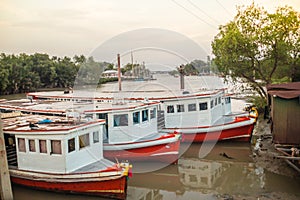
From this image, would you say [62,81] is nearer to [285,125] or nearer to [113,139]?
[113,139]

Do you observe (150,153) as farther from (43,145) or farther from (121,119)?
(43,145)

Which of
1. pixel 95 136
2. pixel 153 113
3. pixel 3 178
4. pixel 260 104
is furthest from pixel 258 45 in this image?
pixel 3 178

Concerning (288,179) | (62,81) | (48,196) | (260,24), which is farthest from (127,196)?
(62,81)

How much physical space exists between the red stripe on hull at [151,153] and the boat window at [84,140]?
2.49 m

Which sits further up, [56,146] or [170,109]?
[170,109]

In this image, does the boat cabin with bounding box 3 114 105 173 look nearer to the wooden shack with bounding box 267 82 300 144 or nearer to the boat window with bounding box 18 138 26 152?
the boat window with bounding box 18 138 26 152

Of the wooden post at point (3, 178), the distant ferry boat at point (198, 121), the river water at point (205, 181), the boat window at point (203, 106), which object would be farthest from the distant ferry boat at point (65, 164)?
the boat window at point (203, 106)

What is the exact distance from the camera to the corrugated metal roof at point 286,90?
10.1m

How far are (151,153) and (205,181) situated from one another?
2.52 meters

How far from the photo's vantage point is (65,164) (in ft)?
30.7

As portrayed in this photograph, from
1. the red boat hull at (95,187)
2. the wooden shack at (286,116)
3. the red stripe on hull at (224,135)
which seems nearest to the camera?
the red boat hull at (95,187)

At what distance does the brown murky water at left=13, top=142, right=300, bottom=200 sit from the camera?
9.93m

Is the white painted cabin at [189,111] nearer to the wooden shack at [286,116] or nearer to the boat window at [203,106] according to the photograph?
the boat window at [203,106]

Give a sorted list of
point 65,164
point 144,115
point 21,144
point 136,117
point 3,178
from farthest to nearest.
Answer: point 144,115, point 136,117, point 21,144, point 65,164, point 3,178
